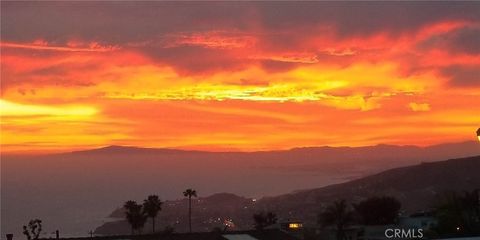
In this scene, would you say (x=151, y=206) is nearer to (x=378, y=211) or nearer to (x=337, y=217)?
(x=337, y=217)

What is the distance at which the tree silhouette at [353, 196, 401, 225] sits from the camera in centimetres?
9881

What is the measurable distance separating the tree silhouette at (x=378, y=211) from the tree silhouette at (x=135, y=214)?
28.6 meters

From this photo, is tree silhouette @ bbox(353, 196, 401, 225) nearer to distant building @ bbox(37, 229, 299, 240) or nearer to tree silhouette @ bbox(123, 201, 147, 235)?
tree silhouette @ bbox(123, 201, 147, 235)

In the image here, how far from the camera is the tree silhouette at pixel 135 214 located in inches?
3226

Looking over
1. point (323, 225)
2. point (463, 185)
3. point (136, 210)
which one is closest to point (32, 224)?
point (136, 210)

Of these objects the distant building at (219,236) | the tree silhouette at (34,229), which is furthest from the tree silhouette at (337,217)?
the tree silhouette at (34,229)

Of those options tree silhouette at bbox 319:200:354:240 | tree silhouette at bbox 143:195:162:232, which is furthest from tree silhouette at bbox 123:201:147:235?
tree silhouette at bbox 319:200:354:240

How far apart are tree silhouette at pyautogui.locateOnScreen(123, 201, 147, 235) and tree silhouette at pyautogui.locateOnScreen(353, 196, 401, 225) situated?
2860 cm

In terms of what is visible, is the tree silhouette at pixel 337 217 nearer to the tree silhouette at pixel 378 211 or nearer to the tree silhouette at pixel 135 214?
the tree silhouette at pixel 378 211

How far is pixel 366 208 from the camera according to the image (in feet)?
334

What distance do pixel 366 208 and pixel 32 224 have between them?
5332 centimetres

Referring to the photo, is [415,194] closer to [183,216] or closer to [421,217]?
[183,216]

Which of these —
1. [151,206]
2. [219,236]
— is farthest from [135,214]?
[219,236]

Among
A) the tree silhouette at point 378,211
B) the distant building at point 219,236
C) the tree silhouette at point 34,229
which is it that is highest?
the tree silhouette at point 378,211
